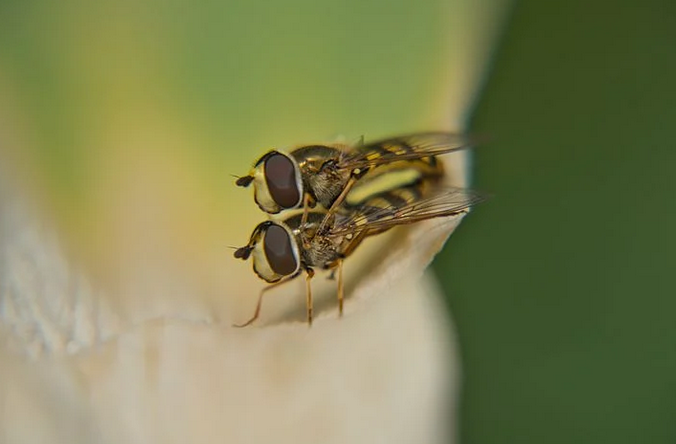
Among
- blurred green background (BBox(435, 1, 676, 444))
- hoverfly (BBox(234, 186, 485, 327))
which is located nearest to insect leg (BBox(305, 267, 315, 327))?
hoverfly (BBox(234, 186, 485, 327))

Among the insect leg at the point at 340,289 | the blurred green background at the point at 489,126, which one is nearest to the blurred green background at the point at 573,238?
the blurred green background at the point at 489,126

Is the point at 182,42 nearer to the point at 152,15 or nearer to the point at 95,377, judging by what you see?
the point at 152,15

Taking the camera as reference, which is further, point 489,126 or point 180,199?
point 489,126

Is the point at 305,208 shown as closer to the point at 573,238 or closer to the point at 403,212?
the point at 403,212

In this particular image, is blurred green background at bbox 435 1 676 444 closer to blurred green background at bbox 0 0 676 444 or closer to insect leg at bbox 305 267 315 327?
blurred green background at bbox 0 0 676 444

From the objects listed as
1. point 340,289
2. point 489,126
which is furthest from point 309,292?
point 489,126

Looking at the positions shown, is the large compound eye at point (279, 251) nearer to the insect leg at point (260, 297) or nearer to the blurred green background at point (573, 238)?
the insect leg at point (260, 297)

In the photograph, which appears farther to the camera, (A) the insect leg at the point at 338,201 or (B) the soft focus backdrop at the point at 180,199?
(A) the insect leg at the point at 338,201

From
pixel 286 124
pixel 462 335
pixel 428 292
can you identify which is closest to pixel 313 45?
pixel 286 124
